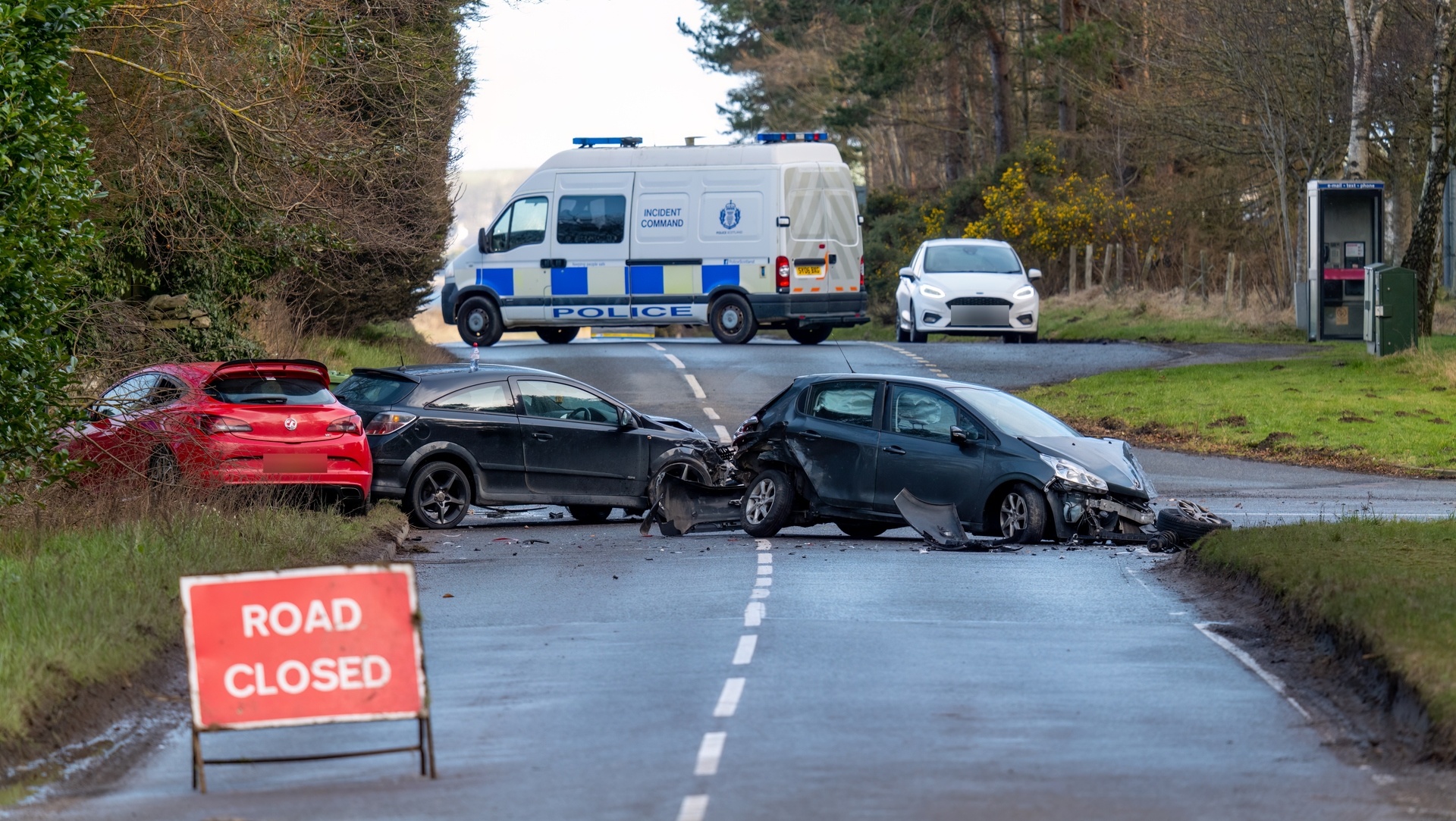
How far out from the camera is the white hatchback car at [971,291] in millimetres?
34531

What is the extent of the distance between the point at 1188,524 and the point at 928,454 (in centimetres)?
230

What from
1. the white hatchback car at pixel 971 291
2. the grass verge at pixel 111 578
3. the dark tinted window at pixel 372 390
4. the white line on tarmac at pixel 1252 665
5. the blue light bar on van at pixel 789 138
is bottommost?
the white line on tarmac at pixel 1252 665

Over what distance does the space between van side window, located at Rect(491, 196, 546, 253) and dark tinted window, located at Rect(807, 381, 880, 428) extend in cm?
1717

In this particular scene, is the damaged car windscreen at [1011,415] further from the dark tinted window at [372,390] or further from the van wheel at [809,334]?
the van wheel at [809,334]

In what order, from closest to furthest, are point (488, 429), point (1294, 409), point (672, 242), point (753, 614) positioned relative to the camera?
point (753, 614) < point (488, 429) < point (1294, 409) < point (672, 242)

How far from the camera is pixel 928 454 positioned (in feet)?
55.3

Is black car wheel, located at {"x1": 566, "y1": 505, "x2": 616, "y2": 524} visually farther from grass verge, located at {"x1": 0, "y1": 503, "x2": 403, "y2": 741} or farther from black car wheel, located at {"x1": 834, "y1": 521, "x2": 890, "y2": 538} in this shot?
grass verge, located at {"x1": 0, "y1": 503, "x2": 403, "y2": 741}

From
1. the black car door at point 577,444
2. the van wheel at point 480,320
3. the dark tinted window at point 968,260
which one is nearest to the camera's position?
the black car door at point 577,444

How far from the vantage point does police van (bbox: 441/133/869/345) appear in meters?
33.6

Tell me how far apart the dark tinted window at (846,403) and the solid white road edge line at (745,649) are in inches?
244

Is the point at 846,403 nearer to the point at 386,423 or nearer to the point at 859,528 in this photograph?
the point at 859,528

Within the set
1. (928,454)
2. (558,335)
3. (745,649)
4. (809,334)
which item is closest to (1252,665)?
(745,649)

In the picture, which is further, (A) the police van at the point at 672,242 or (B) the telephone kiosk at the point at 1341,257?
(B) the telephone kiosk at the point at 1341,257

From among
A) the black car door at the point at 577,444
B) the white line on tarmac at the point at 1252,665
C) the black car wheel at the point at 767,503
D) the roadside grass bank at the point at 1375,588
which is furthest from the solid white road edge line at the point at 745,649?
the black car door at the point at 577,444
